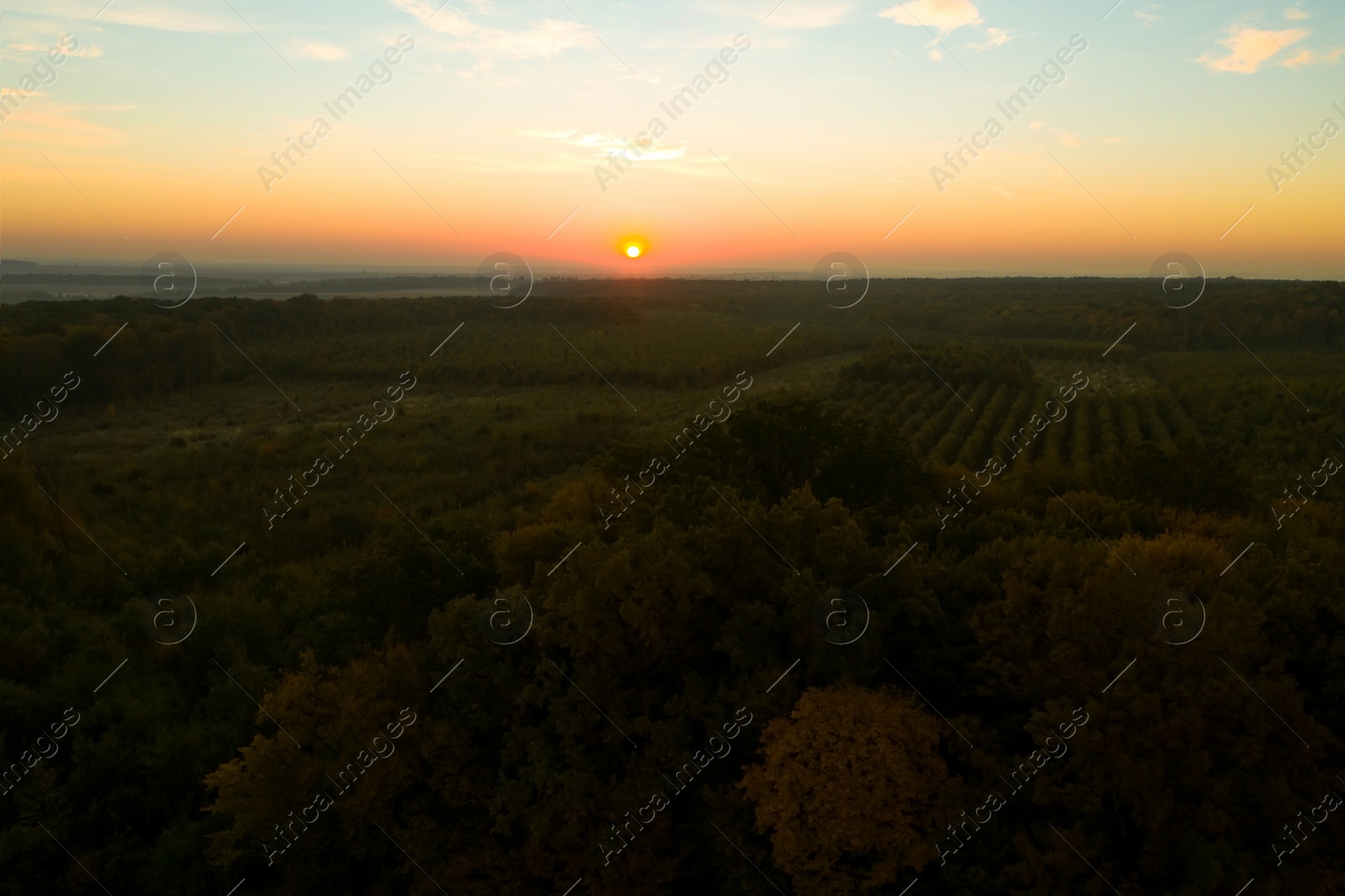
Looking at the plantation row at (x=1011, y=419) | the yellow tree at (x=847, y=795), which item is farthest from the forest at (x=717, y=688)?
the plantation row at (x=1011, y=419)

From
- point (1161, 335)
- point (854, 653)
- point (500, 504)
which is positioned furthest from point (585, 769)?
point (1161, 335)

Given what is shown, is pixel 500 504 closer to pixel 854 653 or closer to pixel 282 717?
pixel 282 717

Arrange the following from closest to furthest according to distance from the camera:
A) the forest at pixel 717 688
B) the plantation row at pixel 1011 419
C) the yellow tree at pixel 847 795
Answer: the yellow tree at pixel 847 795, the forest at pixel 717 688, the plantation row at pixel 1011 419

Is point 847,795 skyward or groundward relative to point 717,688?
groundward

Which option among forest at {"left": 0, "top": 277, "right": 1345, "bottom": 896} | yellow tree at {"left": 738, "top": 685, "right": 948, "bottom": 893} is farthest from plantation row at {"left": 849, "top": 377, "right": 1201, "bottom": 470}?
yellow tree at {"left": 738, "top": 685, "right": 948, "bottom": 893}

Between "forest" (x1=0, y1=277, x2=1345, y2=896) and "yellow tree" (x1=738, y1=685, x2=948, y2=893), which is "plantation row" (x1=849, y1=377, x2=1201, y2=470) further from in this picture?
"yellow tree" (x1=738, y1=685, x2=948, y2=893)

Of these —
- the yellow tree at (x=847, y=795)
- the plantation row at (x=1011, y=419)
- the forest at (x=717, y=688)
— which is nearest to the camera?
the yellow tree at (x=847, y=795)

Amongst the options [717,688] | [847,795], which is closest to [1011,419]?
[717,688]

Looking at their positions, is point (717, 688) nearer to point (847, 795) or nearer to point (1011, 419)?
point (847, 795)

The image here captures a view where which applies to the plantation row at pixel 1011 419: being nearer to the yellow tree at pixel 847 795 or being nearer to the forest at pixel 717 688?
the forest at pixel 717 688

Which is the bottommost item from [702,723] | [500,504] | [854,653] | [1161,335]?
[1161,335]

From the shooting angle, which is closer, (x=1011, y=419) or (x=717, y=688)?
(x=717, y=688)
